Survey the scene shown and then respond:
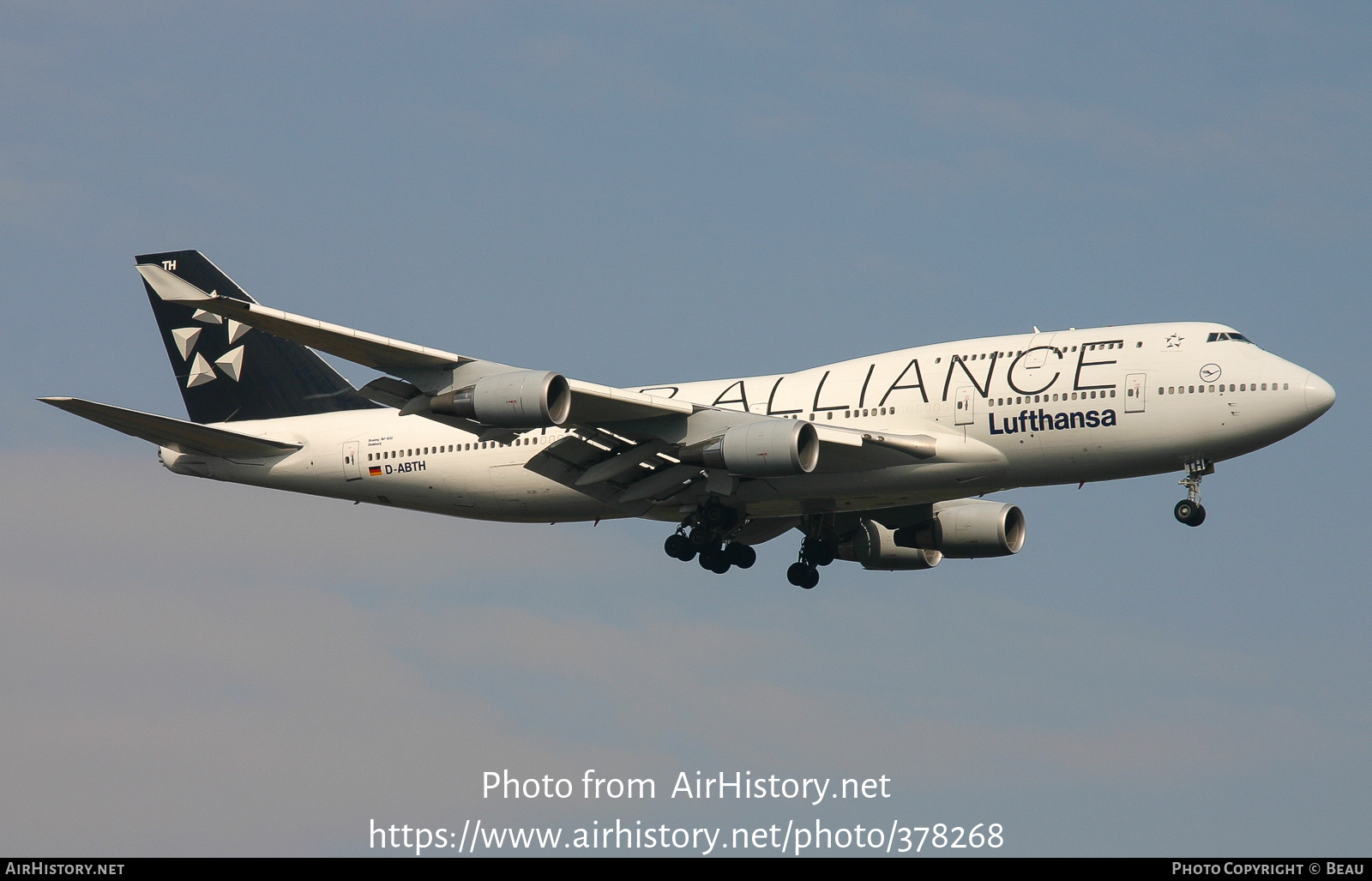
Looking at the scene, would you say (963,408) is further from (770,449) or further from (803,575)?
(803,575)

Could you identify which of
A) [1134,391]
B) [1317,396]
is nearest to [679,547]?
[1134,391]

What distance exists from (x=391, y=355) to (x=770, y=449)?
8.70 meters

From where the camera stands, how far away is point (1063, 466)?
35750 mm

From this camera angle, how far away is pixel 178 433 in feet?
132

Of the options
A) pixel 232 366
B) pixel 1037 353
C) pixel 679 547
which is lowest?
pixel 679 547

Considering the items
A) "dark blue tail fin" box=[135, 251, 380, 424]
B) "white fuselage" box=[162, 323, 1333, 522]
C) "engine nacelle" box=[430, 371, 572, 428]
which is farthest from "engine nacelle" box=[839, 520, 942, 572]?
"dark blue tail fin" box=[135, 251, 380, 424]

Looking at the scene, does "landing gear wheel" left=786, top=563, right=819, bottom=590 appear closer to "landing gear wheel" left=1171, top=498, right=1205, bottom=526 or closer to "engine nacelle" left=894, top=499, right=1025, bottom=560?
"engine nacelle" left=894, top=499, right=1025, bottom=560

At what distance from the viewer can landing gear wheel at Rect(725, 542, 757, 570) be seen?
4122cm

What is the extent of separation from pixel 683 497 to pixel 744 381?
3431 millimetres

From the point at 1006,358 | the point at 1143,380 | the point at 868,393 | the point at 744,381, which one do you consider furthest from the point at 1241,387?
the point at 744,381

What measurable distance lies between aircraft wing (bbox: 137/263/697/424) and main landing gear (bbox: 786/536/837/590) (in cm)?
823

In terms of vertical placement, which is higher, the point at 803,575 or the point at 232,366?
the point at 232,366

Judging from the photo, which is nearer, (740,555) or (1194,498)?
(1194,498)

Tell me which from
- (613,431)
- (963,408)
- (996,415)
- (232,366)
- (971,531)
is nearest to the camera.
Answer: (996,415)
